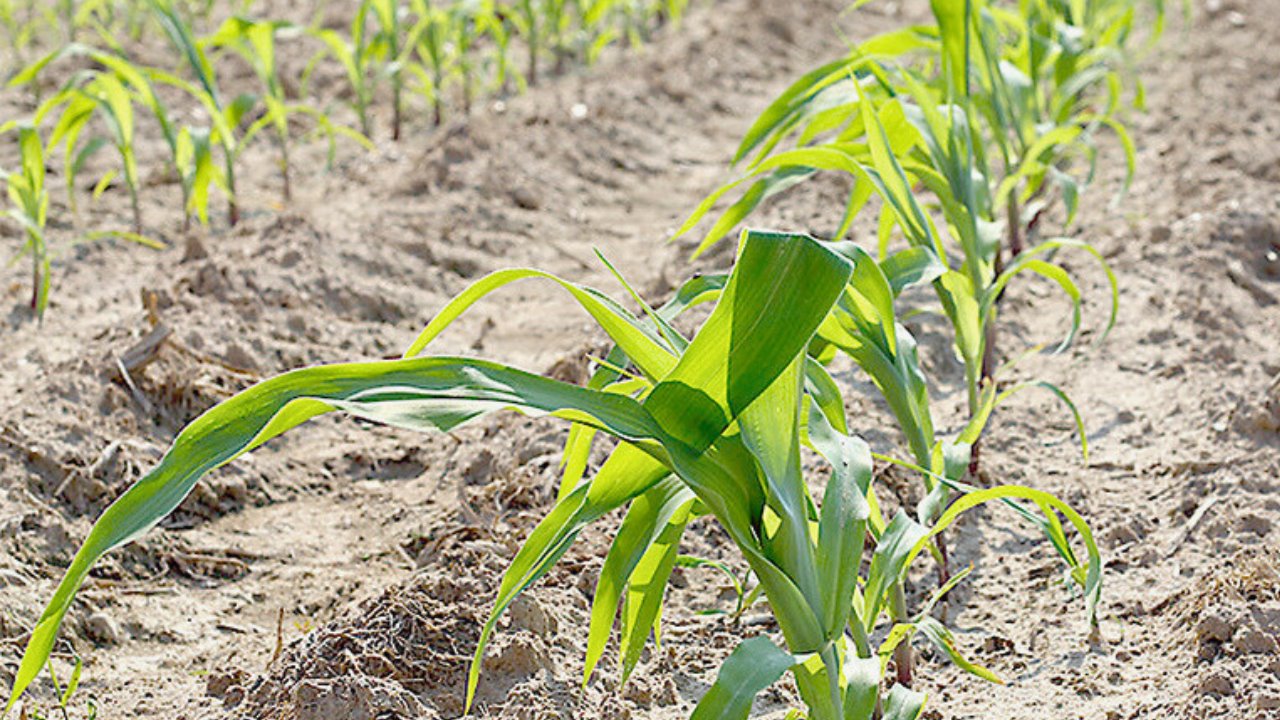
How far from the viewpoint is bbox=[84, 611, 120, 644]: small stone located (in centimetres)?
213

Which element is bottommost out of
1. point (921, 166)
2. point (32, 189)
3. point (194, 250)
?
point (194, 250)

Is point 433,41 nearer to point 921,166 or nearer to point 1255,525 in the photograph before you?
point 921,166

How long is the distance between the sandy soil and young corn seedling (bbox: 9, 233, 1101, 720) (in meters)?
0.47

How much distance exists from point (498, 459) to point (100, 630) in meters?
0.76

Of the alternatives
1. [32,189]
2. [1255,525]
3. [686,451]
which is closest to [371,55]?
[32,189]

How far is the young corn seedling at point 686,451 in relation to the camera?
1.17 meters

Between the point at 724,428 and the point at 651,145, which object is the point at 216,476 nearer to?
the point at 724,428

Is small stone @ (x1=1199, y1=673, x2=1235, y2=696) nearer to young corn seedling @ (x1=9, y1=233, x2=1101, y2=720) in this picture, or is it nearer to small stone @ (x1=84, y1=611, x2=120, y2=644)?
young corn seedling @ (x1=9, y1=233, x2=1101, y2=720)

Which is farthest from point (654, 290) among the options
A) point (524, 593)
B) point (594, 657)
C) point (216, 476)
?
point (594, 657)

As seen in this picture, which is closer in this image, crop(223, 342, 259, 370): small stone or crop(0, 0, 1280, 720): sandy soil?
crop(0, 0, 1280, 720): sandy soil

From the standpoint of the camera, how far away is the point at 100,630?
2135 millimetres

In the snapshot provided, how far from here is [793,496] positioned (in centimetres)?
137

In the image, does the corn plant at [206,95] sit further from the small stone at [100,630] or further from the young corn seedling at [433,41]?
the small stone at [100,630]

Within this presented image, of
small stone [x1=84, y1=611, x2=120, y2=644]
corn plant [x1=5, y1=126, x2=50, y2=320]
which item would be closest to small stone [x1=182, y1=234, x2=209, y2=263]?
corn plant [x1=5, y1=126, x2=50, y2=320]
